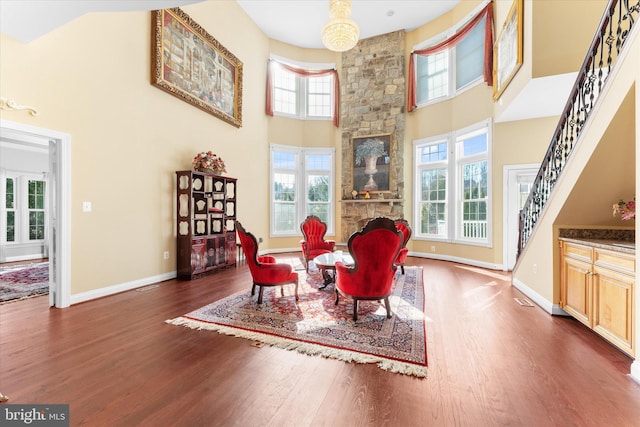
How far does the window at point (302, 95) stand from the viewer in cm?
881

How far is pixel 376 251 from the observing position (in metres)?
3.00

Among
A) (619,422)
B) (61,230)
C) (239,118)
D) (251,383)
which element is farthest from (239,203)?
(619,422)

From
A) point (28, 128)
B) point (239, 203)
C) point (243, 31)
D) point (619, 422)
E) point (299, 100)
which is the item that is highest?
point (243, 31)

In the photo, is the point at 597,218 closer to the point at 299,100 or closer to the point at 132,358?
the point at 132,358

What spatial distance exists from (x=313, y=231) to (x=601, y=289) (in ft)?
14.8

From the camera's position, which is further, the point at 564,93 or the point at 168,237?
the point at 168,237

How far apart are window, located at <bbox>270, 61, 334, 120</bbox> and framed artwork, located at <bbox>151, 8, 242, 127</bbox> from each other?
2.01 metres

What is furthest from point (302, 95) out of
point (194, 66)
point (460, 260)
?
point (460, 260)

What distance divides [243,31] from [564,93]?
7027 millimetres

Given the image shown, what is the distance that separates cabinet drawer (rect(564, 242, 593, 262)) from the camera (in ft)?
9.49

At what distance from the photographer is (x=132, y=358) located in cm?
235

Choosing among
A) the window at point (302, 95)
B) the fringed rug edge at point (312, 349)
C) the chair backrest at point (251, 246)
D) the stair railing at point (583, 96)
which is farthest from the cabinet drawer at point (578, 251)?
the window at point (302, 95)

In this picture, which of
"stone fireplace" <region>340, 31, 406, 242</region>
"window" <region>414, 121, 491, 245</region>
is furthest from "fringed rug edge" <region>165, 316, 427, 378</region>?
"stone fireplace" <region>340, 31, 406, 242</region>

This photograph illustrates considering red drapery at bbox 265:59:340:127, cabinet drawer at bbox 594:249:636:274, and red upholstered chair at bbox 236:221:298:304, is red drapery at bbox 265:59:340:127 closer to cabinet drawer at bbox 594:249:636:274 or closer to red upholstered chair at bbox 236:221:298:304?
red upholstered chair at bbox 236:221:298:304
